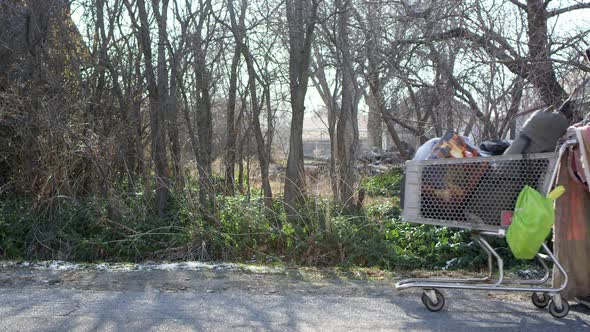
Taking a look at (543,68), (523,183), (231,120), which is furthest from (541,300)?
(231,120)

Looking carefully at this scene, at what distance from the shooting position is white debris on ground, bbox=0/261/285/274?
271 inches

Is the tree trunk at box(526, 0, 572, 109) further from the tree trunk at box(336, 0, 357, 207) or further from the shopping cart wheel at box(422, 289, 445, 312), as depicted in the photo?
the shopping cart wheel at box(422, 289, 445, 312)

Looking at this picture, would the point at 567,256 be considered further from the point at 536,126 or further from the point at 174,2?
→ the point at 174,2

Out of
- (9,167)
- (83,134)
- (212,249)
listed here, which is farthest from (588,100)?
(9,167)

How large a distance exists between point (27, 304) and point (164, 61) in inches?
205

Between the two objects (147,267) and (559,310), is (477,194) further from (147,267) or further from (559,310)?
(147,267)

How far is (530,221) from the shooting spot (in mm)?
4777

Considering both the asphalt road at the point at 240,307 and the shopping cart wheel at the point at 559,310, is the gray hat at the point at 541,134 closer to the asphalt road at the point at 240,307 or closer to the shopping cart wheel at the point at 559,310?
the shopping cart wheel at the point at 559,310

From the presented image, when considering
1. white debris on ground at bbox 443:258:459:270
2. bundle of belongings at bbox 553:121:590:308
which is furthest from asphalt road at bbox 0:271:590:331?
white debris on ground at bbox 443:258:459:270

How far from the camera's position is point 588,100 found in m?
8.55

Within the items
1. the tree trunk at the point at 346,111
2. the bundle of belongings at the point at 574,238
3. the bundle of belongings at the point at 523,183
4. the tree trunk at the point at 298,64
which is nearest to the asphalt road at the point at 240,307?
the bundle of belongings at the point at 574,238

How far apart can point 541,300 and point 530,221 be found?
98 centimetres

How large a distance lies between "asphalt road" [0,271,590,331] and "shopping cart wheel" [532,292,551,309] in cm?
7

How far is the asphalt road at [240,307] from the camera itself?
15.9 ft
